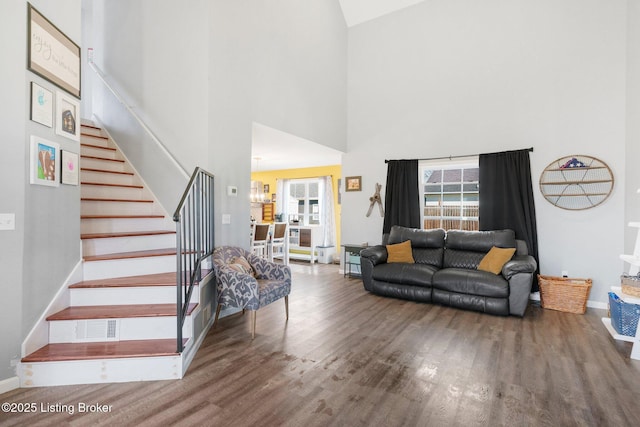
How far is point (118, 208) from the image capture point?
3.56 meters

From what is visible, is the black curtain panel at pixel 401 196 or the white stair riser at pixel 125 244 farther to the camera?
the black curtain panel at pixel 401 196

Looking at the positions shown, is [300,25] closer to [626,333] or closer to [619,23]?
[619,23]

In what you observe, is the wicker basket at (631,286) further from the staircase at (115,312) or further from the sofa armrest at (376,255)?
the staircase at (115,312)

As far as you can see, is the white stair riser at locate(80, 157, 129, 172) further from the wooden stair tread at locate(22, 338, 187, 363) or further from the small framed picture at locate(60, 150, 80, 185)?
the wooden stair tread at locate(22, 338, 187, 363)

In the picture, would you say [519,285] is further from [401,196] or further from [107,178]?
[107,178]

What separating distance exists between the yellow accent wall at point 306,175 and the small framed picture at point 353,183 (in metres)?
1.50

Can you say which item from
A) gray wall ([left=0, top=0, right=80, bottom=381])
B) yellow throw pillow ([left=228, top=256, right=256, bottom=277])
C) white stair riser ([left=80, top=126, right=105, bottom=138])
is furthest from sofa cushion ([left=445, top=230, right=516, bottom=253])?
white stair riser ([left=80, top=126, right=105, bottom=138])

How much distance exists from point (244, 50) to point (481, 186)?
12.6 ft

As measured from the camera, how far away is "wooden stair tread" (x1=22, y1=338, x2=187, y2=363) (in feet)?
6.89

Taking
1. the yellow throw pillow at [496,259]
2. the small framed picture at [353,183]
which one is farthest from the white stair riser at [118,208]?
the yellow throw pillow at [496,259]

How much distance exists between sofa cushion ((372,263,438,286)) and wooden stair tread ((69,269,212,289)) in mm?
2710

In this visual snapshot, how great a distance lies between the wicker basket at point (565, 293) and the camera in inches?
149

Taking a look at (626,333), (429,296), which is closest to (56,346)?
(429,296)

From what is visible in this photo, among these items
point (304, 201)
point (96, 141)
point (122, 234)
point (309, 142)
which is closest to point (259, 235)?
point (309, 142)
